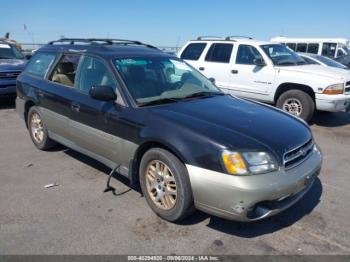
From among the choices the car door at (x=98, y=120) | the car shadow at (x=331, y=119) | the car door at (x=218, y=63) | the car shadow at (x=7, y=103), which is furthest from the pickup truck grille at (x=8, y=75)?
the car shadow at (x=331, y=119)

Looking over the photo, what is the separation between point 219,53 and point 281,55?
1.53 m

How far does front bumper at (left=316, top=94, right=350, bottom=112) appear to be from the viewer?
7.35m

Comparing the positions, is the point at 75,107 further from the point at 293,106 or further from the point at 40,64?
the point at 293,106

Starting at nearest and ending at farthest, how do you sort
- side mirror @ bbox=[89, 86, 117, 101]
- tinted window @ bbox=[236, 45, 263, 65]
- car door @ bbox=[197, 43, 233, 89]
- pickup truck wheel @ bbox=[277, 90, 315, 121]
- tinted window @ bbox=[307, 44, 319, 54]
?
side mirror @ bbox=[89, 86, 117, 101]
pickup truck wheel @ bbox=[277, 90, 315, 121]
tinted window @ bbox=[236, 45, 263, 65]
car door @ bbox=[197, 43, 233, 89]
tinted window @ bbox=[307, 44, 319, 54]

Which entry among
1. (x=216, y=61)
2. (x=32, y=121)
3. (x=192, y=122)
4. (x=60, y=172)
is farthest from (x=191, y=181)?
(x=216, y=61)

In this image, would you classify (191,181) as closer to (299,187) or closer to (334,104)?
(299,187)

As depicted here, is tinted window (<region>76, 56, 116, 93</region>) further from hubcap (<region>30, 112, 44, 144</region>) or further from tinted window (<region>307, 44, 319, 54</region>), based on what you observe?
tinted window (<region>307, 44, 319, 54</region>)

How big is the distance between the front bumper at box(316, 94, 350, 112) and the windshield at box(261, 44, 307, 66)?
125 centimetres

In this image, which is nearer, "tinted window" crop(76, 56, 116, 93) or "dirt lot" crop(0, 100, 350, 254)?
"dirt lot" crop(0, 100, 350, 254)

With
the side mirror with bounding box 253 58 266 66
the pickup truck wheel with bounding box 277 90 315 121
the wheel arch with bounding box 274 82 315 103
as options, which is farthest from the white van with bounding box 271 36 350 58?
the pickup truck wheel with bounding box 277 90 315 121

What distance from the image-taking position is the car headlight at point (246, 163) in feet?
9.69

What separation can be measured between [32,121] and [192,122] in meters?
3.43

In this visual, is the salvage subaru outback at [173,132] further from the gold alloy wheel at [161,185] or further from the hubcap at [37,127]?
the hubcap at [37,127]

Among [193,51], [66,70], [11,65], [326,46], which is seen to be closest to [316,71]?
[193,51]
